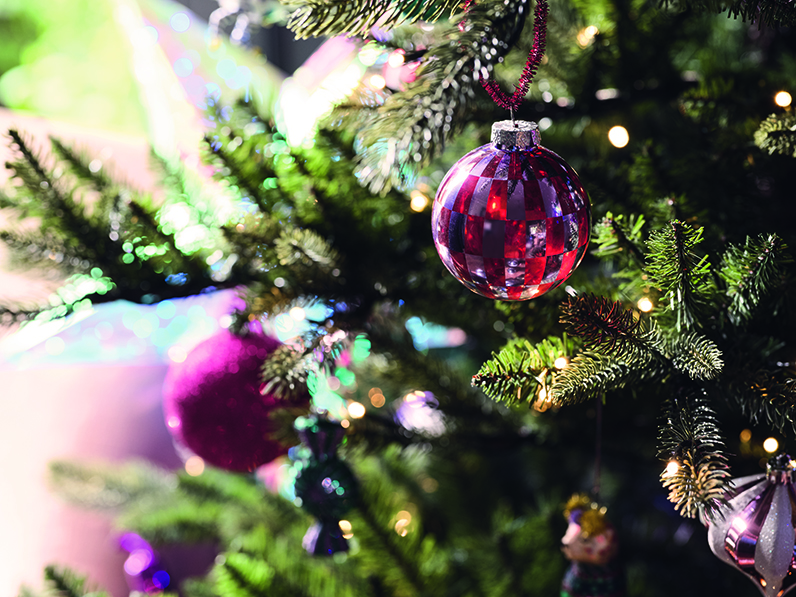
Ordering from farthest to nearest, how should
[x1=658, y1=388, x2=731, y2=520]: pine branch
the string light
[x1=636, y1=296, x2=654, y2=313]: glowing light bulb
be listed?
the string light
[x1=636, y1=296, x2=654, y2=313]: glowing light bulb
[x1=658, y1=388, x2=731, y2=520]: pine branch

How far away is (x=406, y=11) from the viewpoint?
38cm

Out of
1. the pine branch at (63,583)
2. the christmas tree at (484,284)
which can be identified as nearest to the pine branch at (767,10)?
the christmas tree at (484,284)

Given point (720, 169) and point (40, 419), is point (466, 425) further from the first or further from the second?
point (40, 419)

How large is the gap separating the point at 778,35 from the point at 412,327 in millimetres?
517

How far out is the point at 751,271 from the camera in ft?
1.25

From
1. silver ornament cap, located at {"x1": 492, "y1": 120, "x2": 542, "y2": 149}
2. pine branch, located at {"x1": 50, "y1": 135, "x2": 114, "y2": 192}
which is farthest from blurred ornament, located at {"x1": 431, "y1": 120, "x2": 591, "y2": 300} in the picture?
pine branch, located at {"x1": 50, "y1": 135, "x2": 114, "y2": 192}

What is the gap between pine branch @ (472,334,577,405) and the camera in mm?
389

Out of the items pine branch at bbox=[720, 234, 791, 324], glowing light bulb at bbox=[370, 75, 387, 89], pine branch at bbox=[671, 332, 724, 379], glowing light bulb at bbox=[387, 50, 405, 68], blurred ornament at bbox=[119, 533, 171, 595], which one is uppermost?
glowing light bulb at bbox=[387, 50, 405, 68]

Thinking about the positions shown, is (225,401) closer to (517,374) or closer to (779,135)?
(517,374)

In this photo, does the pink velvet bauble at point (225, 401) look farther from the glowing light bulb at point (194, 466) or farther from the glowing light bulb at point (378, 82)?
the glowing light bulb at point (194, 466)

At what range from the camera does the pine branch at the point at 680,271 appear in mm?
362

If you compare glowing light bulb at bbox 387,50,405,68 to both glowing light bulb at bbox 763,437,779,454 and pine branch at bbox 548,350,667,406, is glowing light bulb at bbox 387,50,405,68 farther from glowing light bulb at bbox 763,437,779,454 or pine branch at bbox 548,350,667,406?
glowing light bulb at bbox 763,437,779,454

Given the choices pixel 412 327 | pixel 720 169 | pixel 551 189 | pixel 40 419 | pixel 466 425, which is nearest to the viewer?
pixel 551 189

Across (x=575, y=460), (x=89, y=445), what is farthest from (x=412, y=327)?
(x=89, y=445)
